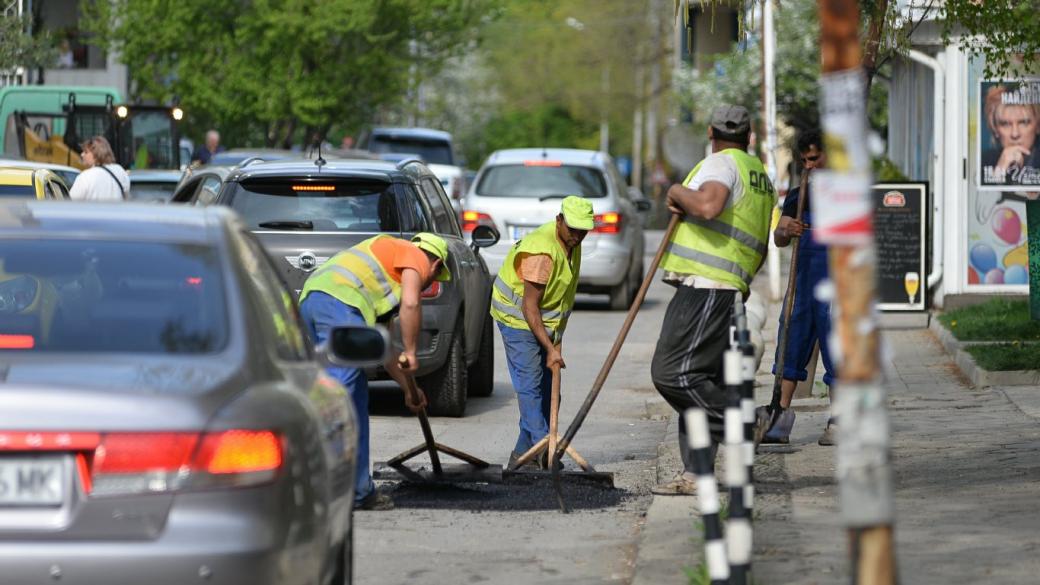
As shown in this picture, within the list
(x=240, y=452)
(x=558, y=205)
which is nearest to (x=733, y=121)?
(x=240, y=452)

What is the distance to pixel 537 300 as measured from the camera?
9.84 m

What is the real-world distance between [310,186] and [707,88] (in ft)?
89.9

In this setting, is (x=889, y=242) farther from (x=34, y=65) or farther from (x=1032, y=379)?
(x=34, y=65)

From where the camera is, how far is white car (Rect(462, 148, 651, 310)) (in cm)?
2109

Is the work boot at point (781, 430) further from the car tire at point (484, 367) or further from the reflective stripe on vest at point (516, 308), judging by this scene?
the car tire at point (484, 367)

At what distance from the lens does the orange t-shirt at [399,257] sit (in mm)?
8730

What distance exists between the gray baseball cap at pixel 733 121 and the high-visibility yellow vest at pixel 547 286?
3.76ft

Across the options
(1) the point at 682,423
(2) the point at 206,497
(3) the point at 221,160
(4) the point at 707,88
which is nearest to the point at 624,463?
(1) the point at 682,423

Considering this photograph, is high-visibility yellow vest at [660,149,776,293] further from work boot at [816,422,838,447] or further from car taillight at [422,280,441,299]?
Result: car taillight at [422,280,441,299]

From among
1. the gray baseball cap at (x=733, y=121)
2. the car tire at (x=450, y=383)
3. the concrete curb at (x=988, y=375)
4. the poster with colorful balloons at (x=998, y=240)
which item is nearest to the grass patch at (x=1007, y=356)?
the concrete curb at (x=988, y=375)

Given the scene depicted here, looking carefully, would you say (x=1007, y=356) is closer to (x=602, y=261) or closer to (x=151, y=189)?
(x=602, y=261)

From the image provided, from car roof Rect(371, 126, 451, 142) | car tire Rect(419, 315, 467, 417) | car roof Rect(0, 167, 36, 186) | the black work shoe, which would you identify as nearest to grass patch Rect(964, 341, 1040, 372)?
car tire Rect(419, 315, 467, 417)

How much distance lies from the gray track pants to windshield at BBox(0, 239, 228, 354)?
380cm

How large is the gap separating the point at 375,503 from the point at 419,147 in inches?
1099
